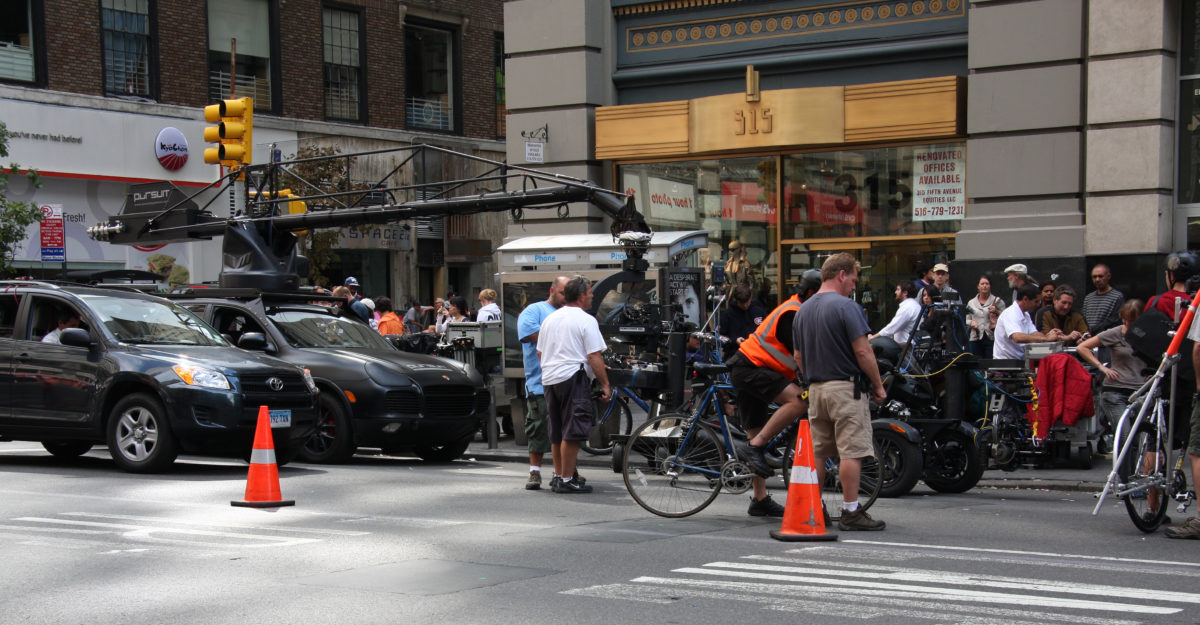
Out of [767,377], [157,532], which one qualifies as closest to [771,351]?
[767,377]

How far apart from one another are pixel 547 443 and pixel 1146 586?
5.98 m

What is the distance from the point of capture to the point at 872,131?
56.3 ft

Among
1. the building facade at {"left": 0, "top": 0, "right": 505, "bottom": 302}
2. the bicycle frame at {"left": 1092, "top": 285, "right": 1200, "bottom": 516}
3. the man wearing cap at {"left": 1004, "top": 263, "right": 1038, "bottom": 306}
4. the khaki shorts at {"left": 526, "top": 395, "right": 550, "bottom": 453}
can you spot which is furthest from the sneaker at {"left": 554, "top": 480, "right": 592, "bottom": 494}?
the building facade at {"left": 0, "top": 0, "right": 505, "bottom": 302}

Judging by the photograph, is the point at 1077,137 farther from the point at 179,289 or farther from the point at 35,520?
the point at 35,520

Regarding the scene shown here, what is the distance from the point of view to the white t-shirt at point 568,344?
36.4 feet

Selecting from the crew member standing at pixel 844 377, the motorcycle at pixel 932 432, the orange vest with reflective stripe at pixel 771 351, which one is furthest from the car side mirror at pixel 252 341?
the crew member standing at pixel 844 377

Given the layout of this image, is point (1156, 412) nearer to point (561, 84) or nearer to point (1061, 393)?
point (1061, 393)

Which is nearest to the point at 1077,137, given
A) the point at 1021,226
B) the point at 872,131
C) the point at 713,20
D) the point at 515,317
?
the point at 1021,226

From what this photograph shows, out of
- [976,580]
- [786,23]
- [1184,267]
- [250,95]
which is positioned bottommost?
[976,580]

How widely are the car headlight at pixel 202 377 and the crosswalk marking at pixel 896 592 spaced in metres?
6.17

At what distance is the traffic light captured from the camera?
17656mm

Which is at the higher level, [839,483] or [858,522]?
[839,483]

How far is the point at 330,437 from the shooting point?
13.8 meters

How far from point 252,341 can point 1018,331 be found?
7.77 meters
